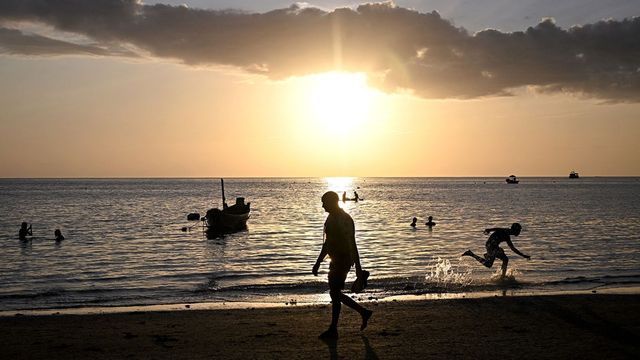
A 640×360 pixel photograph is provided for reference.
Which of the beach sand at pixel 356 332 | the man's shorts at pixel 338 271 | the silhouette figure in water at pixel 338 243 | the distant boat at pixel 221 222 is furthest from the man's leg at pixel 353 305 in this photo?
the distant boat at pixel 221 222

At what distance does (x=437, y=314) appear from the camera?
12672mm

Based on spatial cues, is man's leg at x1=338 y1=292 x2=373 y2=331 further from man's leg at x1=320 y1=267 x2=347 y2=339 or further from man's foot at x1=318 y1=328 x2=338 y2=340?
man's foot at x1=318 y1=328 x2=338 y2=340

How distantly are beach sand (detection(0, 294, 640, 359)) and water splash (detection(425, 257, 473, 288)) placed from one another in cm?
445

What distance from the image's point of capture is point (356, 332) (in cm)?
1088

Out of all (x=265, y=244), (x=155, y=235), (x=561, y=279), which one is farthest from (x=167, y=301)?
(x=155, y=235)

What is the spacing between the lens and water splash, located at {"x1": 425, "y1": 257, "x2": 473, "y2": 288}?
61.1 feet

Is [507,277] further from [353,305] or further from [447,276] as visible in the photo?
[353,305]

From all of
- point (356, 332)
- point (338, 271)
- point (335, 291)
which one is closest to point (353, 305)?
point (335, 291)

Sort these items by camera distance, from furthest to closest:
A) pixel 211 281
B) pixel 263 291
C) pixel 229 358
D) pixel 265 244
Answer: pixel 265 244 < pixel 211 281 < pixel 263 291 < pixel 229 358

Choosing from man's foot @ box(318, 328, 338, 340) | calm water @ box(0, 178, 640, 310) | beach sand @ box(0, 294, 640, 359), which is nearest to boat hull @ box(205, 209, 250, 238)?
calm water @ box(0, 178, 640, 310)

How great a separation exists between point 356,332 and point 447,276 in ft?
33.8

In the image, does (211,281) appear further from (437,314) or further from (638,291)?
(638,291)

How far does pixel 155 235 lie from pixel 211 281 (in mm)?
23223

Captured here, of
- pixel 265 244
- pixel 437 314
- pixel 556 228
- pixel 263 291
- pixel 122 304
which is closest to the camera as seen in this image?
pixel 437 314
